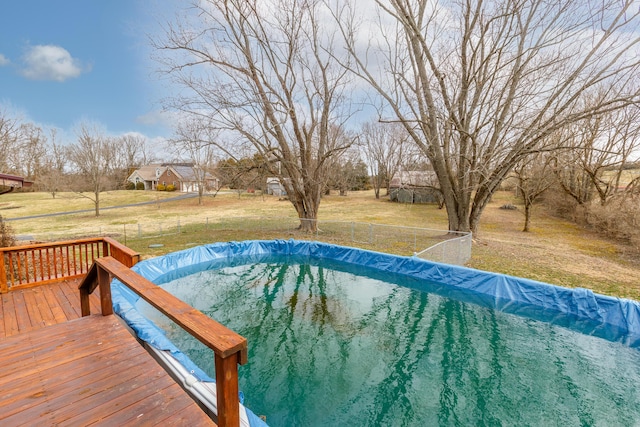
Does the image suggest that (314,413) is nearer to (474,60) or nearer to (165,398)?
(165,398)

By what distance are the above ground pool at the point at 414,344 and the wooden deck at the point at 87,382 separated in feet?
3.11

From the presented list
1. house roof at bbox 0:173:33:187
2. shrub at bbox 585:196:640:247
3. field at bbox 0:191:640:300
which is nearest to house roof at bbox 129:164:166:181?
field at bbox 0:191:640:300

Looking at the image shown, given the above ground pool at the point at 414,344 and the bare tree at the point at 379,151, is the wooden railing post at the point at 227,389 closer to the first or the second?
the above ground pool at the point at 414,344

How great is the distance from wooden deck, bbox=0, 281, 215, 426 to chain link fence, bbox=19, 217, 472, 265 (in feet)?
25.9

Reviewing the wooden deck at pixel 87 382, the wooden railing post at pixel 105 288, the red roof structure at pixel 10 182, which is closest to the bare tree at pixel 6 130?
the red roof structure at pixel 10 182

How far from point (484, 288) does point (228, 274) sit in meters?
7.59

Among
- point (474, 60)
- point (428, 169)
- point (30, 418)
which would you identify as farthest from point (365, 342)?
point (428, 169)

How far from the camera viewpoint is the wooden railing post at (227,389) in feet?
5.31

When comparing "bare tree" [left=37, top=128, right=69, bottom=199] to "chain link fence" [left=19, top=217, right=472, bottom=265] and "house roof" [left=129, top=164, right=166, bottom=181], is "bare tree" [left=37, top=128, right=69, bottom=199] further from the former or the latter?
"chain link fence" [left=19, top=217, right=472, bottom=265]

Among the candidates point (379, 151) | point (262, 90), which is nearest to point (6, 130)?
point (262, 90)

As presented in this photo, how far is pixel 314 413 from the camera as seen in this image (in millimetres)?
3688

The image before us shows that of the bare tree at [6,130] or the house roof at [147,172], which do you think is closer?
the bare tree at [6,130]

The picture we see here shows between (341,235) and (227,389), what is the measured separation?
1254cm

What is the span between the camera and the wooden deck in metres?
2.11
